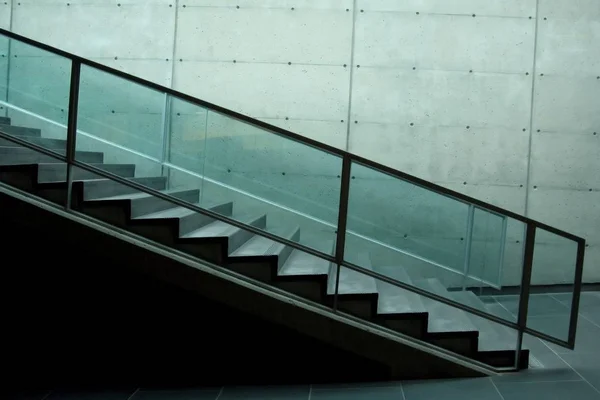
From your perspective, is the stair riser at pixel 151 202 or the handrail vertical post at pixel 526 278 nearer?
the stair riser at pixel 151 202

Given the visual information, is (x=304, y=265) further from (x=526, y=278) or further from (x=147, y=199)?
(x=526, y=278)

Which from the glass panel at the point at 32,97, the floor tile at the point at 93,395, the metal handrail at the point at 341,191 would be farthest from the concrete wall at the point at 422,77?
the floor tile at the point at 93,395

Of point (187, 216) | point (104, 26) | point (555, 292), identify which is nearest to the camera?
point (187, 216)

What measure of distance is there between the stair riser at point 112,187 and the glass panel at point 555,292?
250 cm

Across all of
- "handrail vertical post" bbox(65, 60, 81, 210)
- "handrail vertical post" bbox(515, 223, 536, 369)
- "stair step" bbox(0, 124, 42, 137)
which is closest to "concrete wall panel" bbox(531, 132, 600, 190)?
"handrail vertical post" bbox(515, 223, 536, 369)

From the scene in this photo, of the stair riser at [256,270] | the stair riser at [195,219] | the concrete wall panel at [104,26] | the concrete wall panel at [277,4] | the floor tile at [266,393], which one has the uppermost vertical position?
the concrete wall panel at [277,4]

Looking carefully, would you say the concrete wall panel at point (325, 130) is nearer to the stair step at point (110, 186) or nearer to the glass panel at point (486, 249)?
the glass panel at point (486, 249)

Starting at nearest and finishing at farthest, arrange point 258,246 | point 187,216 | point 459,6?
point 187,216, point 258,246, point 459,6

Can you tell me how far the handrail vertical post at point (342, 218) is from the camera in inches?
Answer: 139

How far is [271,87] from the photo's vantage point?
629 centimetres

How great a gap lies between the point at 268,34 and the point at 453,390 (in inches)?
170

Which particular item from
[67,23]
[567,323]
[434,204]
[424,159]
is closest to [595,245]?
[424,159]

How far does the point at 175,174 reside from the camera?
3.76 metres

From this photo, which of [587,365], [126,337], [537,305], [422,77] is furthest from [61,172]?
[422,77]
